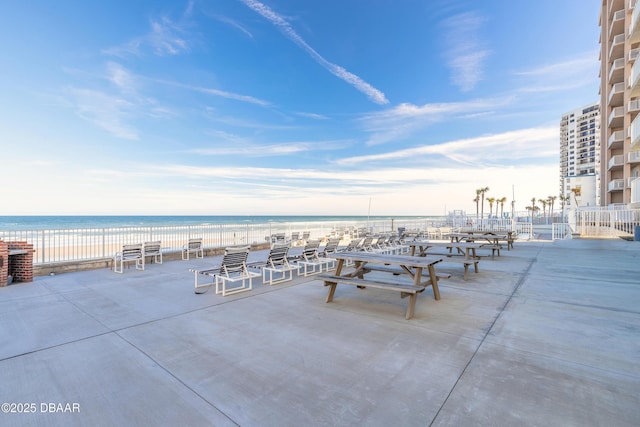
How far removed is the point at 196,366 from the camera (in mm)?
2850

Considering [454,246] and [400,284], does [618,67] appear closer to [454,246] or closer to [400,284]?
[454,246]

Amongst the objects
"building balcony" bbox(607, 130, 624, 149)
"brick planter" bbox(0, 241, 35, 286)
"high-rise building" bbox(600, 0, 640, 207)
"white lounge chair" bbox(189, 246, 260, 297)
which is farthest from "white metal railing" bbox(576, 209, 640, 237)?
"brick planter" bbox(0, 241, 35, 286)

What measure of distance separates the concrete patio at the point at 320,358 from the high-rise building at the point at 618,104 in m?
25.6

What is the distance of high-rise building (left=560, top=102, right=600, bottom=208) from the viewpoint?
198 ft

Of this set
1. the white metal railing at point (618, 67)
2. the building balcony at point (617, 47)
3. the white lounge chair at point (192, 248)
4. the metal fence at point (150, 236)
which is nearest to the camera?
the metal fence at point (150, 236)

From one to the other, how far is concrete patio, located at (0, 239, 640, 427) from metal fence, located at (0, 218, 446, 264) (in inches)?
128

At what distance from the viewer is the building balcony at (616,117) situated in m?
27.3

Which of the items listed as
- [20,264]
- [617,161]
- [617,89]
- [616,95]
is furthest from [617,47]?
[20,264]

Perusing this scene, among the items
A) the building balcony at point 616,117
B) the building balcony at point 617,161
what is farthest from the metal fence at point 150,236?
the building balcony at point 616,117

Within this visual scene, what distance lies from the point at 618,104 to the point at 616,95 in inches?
93.2

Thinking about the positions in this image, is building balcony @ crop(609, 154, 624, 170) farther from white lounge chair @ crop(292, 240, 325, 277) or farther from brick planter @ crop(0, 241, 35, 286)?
brick planter @ crop(0, 241, 35, 286)

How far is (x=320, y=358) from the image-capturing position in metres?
3.00

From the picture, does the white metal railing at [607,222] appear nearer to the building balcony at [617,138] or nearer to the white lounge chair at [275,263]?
the building balcony at [617,138]

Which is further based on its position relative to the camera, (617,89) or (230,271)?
(617,89)
